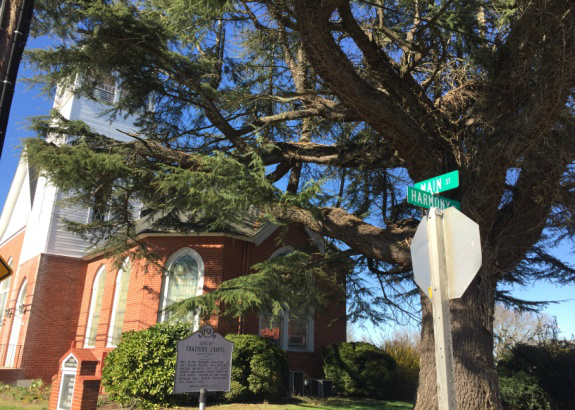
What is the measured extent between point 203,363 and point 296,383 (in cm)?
994

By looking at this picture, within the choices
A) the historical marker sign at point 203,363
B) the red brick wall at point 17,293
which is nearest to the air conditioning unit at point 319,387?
the historical marker sign at point 203,363

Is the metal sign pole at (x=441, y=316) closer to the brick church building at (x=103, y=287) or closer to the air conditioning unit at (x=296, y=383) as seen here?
the brick church building at (x=103, y=287)

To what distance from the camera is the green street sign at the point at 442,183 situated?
584cm

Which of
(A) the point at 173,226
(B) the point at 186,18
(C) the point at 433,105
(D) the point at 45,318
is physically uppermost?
(B) the point at 186,18

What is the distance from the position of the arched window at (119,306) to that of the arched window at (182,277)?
229cm

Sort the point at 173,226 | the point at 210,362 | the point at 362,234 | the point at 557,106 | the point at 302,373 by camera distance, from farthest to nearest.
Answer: the point at 302,373 → the point at 173,226 → the point at 362,234 → the point at 557,106 → the point at 210,362

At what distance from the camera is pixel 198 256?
1716cm

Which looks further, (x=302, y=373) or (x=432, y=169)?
(x=302, y=373)

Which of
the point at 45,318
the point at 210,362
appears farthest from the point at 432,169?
the point at 45,318

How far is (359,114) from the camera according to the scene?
959 centimetres

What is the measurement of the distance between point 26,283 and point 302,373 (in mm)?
13718

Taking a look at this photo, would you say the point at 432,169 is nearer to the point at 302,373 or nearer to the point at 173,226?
the point at 173,226

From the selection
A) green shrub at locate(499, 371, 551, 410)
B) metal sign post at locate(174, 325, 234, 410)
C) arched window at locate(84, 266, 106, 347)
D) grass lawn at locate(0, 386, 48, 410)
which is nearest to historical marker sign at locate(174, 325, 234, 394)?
metal sign post at locate(174, 325, 234, 410)

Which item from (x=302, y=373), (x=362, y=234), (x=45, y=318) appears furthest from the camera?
(x=45, y=318)
